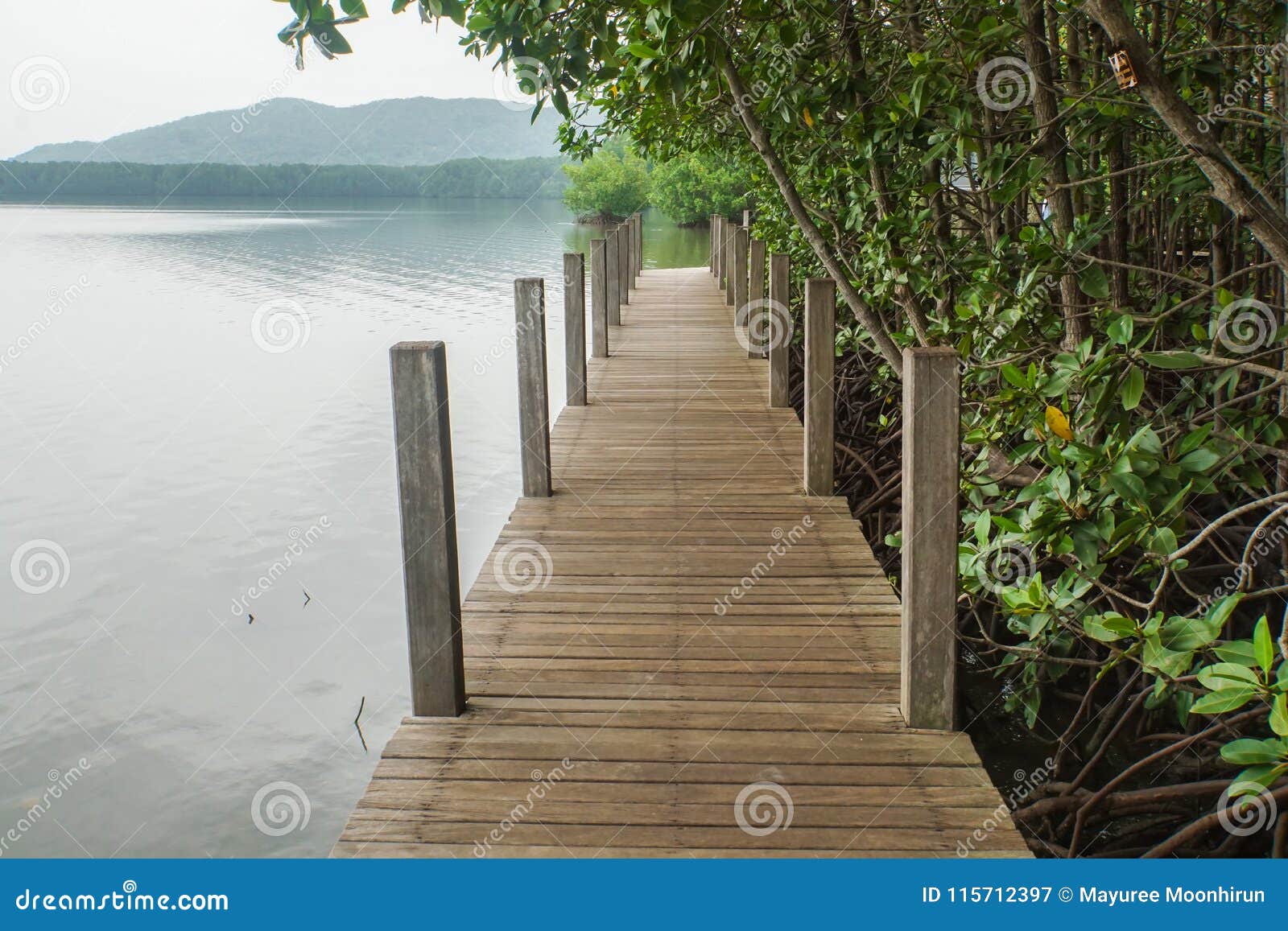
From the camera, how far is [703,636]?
399cm

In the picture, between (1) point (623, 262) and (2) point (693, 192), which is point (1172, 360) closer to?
A: (1) point (623, 262)

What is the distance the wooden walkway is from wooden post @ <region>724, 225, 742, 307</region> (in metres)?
8.36

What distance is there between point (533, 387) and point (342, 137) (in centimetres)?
6930

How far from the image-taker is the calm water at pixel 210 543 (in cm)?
625

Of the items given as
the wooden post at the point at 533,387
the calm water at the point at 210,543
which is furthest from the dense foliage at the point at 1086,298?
the calm water at the point at 210,543

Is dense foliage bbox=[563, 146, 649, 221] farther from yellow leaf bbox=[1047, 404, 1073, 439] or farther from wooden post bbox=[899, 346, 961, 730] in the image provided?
yellow leaf bbox=[1047, 404, 1073, 439]

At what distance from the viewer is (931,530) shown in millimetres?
3055

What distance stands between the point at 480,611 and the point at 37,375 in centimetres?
1548

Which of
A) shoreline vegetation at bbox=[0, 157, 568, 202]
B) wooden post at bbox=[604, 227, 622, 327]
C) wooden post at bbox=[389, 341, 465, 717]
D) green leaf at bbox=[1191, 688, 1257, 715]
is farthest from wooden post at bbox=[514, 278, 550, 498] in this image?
shoreline vegetation at bbox=[0, 157, 568, 202]

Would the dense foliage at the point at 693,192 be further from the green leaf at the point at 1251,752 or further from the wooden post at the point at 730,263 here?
the green leaf at the point at 1251,752

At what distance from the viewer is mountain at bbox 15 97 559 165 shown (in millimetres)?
64625

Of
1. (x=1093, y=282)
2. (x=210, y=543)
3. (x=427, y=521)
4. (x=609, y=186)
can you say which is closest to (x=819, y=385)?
(x=1093, y=282)
